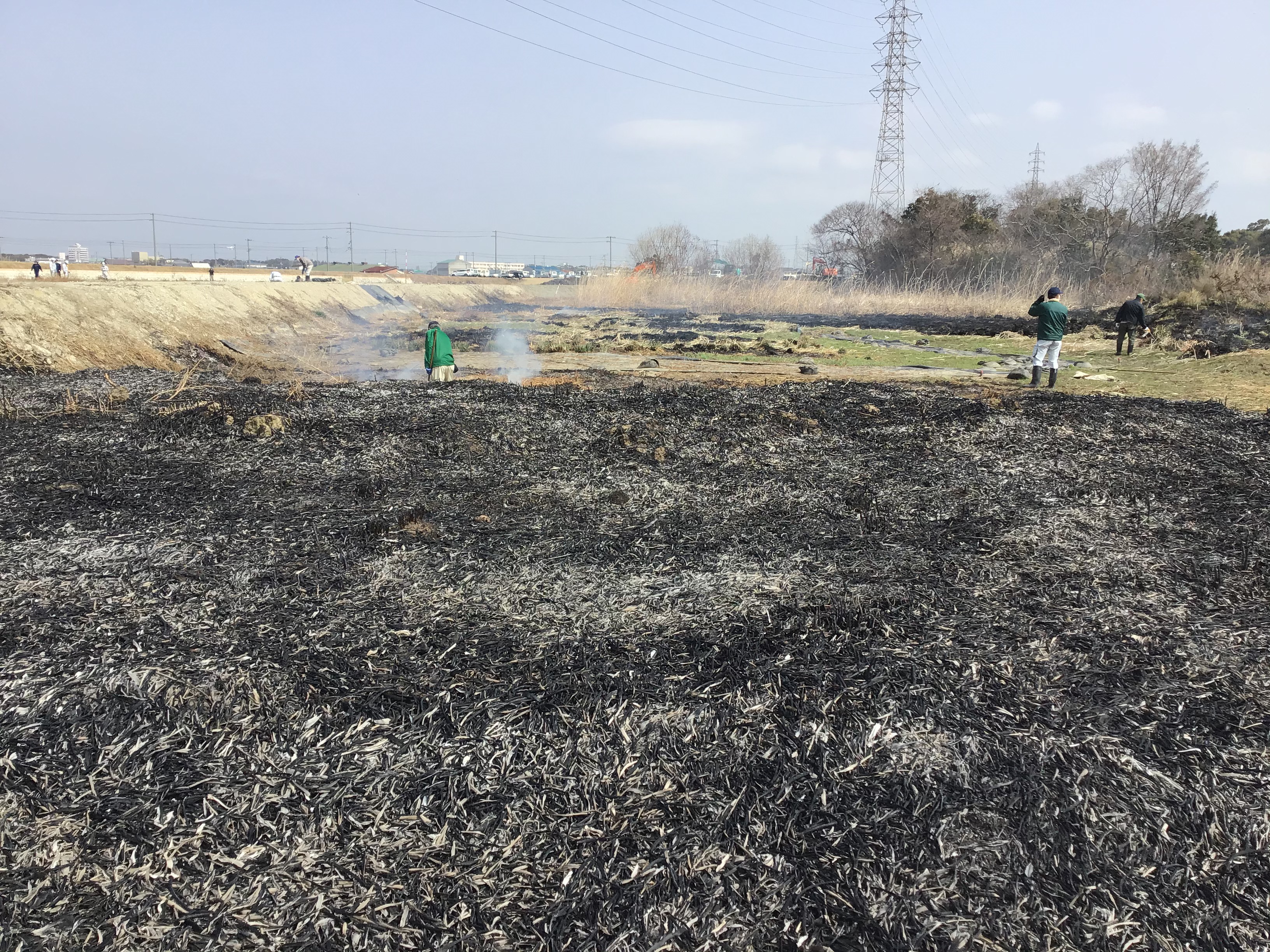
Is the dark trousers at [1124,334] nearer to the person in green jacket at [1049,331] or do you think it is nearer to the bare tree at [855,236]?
the person in green jacket at [1049,331]

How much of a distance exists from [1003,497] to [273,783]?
6204mm

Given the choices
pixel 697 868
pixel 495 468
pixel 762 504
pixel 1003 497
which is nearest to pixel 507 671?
pixel 697 868

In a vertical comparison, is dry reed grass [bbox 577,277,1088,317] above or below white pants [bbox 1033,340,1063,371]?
above

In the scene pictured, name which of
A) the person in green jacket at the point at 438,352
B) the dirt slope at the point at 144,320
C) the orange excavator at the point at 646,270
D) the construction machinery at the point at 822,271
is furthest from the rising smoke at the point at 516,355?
the construction machinery at the point at 822,271

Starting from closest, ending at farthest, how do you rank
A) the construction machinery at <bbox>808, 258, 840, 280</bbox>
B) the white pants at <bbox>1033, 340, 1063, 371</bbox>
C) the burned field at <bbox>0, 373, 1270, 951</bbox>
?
the burned field at <bbox>0, 373, 1270, 951</bbox>
the white pants at <bbox>1033, 340, 1063, 371</bbox>
the construction machinery at <bbox>808, 258, 840, 280</bbox>

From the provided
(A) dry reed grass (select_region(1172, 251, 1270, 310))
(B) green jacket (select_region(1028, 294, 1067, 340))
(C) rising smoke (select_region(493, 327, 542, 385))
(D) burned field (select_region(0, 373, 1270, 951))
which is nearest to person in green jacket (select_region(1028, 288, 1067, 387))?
(B) green jacket (select_region(1028, 294, 1067, 340))

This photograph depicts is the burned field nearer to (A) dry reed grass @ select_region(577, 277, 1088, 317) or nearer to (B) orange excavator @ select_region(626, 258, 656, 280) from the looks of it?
(A) dry reed grass @ select_region(577, 277, 1088, 317)

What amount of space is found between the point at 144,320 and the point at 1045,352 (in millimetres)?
23064

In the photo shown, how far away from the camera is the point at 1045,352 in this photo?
1395 centimetres

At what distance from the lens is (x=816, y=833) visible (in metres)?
2.78

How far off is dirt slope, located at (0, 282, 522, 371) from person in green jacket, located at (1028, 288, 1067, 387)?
1864 centimetres

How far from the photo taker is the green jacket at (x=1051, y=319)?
1316cm

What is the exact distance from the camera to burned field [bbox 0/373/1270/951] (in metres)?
2.50

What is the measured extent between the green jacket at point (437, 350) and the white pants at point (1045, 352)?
35.8ft
